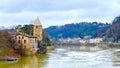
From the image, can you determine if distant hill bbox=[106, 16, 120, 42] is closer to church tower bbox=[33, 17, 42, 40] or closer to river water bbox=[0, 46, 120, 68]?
church tower bbox=[33, 17, 42, 40]

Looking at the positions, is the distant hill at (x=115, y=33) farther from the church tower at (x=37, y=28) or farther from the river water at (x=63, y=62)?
the river water at (x=63, y=62)

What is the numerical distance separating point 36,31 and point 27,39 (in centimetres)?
1369

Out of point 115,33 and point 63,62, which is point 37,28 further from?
point 115,33

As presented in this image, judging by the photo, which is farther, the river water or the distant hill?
the distant hill

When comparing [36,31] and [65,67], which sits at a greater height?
[36,31]

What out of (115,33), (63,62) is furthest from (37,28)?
(115,33)

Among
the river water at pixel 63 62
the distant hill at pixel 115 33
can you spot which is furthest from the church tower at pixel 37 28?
the distant hill at pixel 115 33

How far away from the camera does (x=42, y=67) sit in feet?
163

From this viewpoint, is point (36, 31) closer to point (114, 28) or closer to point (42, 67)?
point (42, 67)

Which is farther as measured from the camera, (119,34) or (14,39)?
(119,34)

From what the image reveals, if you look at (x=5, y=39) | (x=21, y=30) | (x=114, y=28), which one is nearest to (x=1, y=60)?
(x=5, y=39)

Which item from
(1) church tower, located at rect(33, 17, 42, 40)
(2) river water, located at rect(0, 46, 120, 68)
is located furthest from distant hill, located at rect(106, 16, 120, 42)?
(2) river water, located at rect(0, 46, 120, 68)

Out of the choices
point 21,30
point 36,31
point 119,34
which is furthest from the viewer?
point 119,34

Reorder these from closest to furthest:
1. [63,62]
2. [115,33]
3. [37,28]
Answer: [63,62], [37,28], [115,33]
